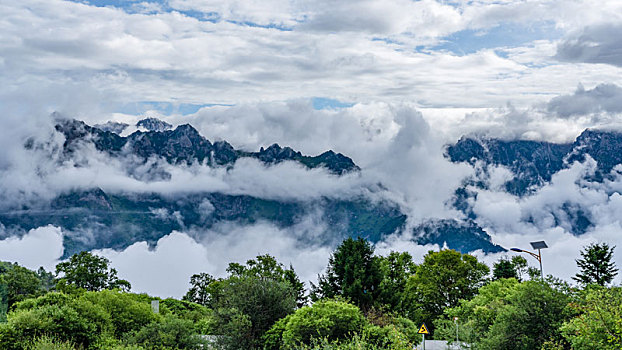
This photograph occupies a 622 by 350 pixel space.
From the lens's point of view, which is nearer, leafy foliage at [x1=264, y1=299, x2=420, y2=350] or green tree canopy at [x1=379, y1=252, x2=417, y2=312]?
leafy foliage at [x1=264, y1=299, x2=420, y2=350]

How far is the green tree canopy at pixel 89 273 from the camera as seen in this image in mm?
97188

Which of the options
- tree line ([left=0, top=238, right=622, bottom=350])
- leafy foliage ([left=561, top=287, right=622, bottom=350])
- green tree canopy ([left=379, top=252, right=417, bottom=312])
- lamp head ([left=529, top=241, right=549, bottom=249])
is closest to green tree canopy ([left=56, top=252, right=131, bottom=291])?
tree line ([left=0, top=238, right=622, bottom=350])

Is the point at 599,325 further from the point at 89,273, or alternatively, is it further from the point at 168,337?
the point at 89,273

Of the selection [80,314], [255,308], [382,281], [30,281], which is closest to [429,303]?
[382,281]

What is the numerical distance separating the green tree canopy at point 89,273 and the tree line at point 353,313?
11.6m

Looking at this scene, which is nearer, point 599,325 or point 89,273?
point 599,325

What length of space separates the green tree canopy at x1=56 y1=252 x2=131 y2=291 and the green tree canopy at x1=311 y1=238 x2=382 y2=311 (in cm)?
4598

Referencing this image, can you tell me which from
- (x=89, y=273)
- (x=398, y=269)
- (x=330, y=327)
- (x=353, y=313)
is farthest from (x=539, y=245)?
(x=89, y=273)

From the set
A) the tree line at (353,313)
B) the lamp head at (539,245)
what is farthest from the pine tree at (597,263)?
the lamp head at (539,245)

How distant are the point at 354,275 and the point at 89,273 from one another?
2150 inches

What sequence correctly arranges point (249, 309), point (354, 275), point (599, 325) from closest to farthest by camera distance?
point (599, 325) < point (249, 309) < point (354, 275)

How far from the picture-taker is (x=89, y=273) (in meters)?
98.2

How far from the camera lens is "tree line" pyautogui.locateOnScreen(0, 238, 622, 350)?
37.1m

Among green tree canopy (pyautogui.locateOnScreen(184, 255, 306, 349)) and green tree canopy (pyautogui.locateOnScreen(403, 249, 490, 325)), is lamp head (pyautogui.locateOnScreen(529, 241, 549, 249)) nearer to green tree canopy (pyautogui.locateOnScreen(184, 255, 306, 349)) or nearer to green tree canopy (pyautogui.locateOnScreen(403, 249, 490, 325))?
green tree canopy (pyautogui.locateOnScreen(184, 255, 306, 349))
